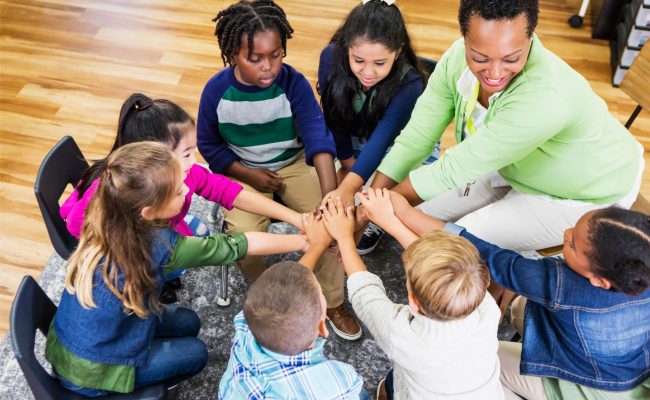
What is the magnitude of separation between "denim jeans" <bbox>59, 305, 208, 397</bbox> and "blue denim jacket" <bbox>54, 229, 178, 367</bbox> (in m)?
0.06

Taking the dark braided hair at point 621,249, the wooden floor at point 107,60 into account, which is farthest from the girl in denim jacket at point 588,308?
the wooden floor at point 107,60

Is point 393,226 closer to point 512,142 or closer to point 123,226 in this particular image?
point 512,142

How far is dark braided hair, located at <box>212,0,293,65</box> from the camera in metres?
1.74

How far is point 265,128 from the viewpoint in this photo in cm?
194

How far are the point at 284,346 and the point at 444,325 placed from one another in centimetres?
35

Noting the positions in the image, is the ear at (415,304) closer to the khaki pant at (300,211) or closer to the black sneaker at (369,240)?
the khaki pant at (300,211)

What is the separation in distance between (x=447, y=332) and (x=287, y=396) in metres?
0.36

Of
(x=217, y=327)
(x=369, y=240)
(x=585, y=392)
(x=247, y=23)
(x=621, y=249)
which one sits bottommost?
(x=217, y=327)

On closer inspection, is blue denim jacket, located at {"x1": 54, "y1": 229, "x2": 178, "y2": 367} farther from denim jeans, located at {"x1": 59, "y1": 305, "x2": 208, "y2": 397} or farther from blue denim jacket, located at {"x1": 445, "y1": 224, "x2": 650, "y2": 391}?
blue denim jacket, located at {"x1": 445, "y1": 224, "x2": 650, "y2": 391}

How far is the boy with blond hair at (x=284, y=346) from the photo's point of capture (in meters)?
1.19

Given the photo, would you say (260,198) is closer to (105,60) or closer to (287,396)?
(287,396)

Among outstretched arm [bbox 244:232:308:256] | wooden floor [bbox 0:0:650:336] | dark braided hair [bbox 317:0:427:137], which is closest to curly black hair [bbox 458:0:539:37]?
dark braided hair [bbox 317:0:427:137]

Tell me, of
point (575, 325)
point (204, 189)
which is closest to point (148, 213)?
point (204, 189)

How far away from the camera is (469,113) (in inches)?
63.9
